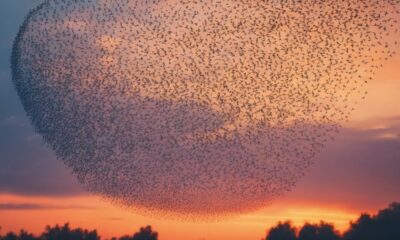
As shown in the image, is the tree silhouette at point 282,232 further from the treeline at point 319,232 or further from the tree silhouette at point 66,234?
the tree silhouette at point 66,234

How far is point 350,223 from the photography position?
242ft

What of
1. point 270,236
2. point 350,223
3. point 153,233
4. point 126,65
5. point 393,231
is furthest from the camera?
point 153,233

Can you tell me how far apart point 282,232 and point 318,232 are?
180 inches

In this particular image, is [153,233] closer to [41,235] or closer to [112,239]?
[112,239]

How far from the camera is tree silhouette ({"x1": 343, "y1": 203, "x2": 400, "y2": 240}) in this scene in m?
67.0

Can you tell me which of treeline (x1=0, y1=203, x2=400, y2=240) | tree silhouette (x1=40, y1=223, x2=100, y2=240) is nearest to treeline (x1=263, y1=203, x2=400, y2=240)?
treeline (x1=0, y1=203, x2=400, y2=240)

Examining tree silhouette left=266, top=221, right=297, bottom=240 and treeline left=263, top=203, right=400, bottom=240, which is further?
tree silhouette left=266, top=221, right=297, bottom=240

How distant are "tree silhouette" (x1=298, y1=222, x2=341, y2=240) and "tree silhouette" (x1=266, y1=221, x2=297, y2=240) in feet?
5.28

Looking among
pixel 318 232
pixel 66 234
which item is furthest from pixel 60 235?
pixel 318 232

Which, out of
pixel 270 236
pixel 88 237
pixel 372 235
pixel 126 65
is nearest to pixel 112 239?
pixel 88 237

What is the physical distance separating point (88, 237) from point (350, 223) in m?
36.5

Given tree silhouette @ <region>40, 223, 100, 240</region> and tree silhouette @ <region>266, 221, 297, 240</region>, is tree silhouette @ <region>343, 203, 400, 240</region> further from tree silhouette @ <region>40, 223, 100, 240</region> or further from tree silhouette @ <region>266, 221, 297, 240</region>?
tree silhouette @ <region>40, 223, 100, 240</region>

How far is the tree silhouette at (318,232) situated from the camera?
249 ft

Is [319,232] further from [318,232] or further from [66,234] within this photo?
[66,234]
